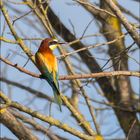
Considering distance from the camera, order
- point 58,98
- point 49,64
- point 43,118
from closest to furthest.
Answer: point 43,118, point 58,98, point 49,64

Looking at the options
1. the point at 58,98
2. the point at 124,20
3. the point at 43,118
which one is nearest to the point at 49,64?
the point at 58,98

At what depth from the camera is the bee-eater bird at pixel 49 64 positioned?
14.8 ft

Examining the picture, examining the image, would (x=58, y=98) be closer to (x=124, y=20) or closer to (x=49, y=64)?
(x=49, y=64)

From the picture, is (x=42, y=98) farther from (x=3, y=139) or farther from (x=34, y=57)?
(x=34, y=57)

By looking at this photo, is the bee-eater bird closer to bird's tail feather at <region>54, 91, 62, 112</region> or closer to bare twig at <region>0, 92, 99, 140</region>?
bird's tail feather at <region>54, 91, 62, 112</region>

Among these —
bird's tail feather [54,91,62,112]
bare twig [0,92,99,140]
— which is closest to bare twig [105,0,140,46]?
bird's tail feather [54,91,62,112]

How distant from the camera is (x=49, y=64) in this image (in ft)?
15.4

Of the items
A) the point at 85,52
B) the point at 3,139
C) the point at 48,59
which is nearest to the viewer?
the point at 48,59

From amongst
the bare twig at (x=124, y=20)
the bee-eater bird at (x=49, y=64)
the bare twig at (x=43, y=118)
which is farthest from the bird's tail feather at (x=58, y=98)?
the bare twig at (x=124, y=20)

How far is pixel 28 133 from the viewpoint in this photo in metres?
4.74

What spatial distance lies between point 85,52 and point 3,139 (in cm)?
169

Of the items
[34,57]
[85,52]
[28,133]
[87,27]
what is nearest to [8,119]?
[28,133]

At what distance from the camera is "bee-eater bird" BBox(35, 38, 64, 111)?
4512 mm

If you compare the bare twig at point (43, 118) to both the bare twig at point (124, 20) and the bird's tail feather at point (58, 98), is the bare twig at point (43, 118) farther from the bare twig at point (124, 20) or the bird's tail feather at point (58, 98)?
the bare twig at point (124, 20)
